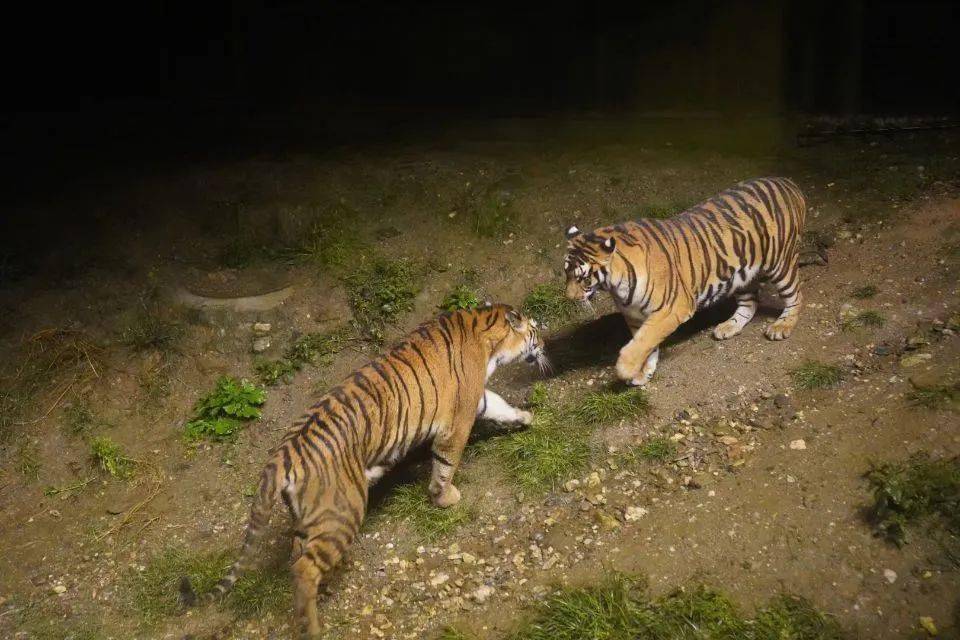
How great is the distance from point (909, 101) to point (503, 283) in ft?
14.0

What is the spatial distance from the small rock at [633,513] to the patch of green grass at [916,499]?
3.36ft

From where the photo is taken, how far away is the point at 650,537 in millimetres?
3482

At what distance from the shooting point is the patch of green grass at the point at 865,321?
442 cm

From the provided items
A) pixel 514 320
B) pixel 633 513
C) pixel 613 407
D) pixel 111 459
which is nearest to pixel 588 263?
pixel 514 320

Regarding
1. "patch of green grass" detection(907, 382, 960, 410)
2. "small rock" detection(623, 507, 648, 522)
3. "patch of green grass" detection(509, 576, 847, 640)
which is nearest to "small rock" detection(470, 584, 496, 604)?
"patch of green grass" detection(509, 576, 847, 640)

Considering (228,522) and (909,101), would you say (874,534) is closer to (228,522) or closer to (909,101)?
(228,522)

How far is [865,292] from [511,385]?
7.86 feet

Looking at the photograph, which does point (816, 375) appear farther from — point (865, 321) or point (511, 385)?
point (511, 385)

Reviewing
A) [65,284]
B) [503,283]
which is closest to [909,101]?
[503,283]

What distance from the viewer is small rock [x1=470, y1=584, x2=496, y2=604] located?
3412mm

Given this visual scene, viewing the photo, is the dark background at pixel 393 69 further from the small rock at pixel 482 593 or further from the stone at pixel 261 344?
the small rock at pixel 482 593

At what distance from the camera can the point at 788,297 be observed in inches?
186

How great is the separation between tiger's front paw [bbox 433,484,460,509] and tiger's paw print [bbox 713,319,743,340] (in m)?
2.09

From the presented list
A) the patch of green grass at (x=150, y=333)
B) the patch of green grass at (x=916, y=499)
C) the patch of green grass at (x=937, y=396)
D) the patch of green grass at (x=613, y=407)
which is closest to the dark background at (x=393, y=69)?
the patch of green grass at (x=150, y=333)
